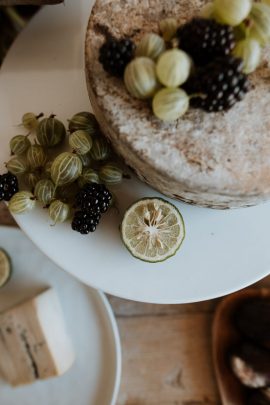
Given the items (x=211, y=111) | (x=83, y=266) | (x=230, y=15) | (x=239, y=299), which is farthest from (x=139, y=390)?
(x=230, y=15)

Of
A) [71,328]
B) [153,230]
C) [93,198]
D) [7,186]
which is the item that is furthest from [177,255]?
[71,328]

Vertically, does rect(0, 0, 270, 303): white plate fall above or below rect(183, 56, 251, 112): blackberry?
below

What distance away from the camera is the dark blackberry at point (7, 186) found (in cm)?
86

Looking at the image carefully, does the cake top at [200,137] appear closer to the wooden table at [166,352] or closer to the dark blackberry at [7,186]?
the dark blackberry at [7,186]

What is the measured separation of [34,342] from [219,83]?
79 cm

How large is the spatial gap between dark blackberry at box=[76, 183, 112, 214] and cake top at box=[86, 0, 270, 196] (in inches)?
4.3

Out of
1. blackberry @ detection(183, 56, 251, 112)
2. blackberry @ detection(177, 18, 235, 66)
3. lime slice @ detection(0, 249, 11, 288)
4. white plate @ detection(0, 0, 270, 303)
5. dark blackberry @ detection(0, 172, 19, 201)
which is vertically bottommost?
lime slice @ detection(0, 249, 11, 288)

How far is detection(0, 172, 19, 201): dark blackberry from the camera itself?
858 millimetres

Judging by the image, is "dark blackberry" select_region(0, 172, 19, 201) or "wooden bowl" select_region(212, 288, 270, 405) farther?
"wooden bowl" select_region(212, 288, 270, 405)

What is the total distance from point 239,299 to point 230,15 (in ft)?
2.64

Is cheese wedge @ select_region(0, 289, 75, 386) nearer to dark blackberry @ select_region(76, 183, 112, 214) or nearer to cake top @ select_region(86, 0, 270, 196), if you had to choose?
dark blackberry @ select_region(76, 183, 112, 214)

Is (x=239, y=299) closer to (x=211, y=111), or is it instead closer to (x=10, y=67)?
(x=211, y=111)

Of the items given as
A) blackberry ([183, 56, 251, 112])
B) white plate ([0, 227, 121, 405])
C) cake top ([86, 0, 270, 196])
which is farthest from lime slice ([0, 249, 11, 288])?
blackberry ([183, 56, 251, 112])

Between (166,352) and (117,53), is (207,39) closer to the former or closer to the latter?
(117,53)
